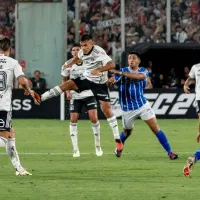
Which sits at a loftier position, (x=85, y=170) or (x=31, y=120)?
(x=85, y=170)

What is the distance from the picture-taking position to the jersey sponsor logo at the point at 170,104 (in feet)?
104

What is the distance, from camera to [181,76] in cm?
3559

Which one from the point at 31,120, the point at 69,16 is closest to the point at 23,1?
the point at 69,16

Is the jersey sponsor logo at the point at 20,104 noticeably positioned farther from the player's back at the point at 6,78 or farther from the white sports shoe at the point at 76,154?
the player's back at the point at 6,78

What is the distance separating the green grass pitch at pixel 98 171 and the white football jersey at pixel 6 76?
1.06 m

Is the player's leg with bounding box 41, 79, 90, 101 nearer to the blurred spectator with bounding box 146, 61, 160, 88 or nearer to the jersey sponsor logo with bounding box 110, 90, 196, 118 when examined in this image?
the jersey sponsor logo with bounding box 110, 90, 196, 118

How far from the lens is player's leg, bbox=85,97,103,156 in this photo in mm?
19109

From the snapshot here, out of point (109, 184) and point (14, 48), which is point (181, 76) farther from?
point (109, 184)

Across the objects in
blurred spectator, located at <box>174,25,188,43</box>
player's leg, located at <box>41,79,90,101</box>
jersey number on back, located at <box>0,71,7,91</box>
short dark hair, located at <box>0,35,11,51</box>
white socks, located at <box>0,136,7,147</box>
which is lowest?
blurred spectator, located at <box>174,25,188,43</box>

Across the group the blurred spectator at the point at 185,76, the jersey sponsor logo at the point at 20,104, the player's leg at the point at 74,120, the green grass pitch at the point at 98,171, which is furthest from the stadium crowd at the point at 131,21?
the player's leg at the point at 74,120

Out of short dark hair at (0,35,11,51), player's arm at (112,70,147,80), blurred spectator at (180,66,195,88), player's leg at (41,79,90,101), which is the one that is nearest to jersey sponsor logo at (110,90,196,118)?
→ blurred spectator at (180,66,195,88)

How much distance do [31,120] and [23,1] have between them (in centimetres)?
420

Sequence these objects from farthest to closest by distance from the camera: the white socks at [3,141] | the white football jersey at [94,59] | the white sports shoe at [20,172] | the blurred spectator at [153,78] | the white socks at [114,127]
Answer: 1. the blurred spectator at [153,78]
2. the white socks at [114,127]
3. the white football jersey at [94,59]
4. the white sports shoe at [20,172]
5. the white socks at [3,141]

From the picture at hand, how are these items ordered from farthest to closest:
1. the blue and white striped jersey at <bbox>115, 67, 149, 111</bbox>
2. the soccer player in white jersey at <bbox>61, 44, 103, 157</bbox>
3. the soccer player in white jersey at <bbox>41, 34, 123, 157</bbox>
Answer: the soccer player in white jersey at <bbox>61, 44, 103, 157</bbox>
the blue and white striped jersey at <bbox>115, 67, 149, 111</bbox>
the soccer player in white jersey at <bbox>41, 34, 123, 157</bbox>
